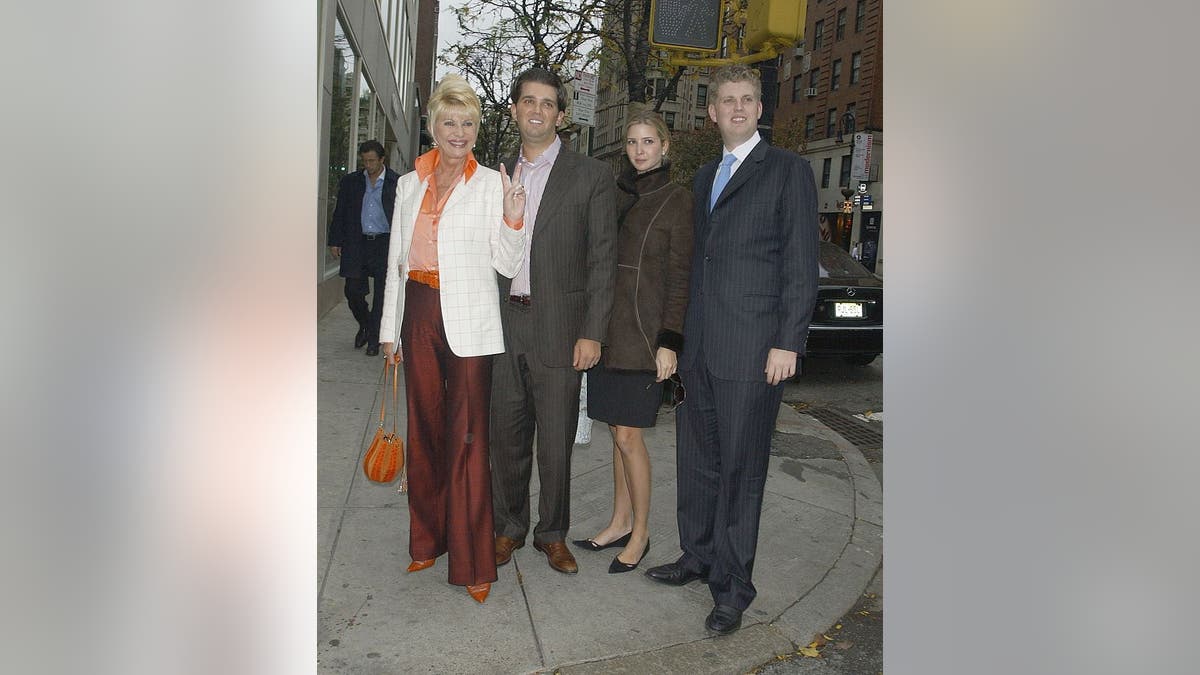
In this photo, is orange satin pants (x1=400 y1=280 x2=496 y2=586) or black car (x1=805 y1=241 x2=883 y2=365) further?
black car (x1=805 y1=241 x2=883 y2=365)

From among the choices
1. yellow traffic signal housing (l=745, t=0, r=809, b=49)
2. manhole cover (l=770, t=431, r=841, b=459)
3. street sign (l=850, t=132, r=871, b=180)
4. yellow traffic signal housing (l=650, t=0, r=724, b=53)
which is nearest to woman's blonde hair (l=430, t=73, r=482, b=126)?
yellow traffic signal housing (l=745, t=0, r=809, b=49)

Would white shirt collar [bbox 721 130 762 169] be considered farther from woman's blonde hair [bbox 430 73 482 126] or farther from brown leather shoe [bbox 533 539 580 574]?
brown leather shoe [bbox 533 539 580 574]

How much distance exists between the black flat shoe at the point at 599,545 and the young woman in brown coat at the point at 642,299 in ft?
0.73

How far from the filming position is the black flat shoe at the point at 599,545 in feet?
14.0

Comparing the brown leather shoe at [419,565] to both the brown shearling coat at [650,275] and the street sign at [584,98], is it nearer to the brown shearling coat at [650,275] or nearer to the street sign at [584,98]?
the brown shearling coat at [650,275]

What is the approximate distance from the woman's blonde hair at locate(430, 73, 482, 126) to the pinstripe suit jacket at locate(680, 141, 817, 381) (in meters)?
1.07

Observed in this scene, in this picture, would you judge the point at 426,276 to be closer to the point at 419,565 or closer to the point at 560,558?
the point at 419,565

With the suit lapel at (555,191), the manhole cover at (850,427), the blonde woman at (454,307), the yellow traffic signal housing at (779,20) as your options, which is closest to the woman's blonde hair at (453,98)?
the blonde woman at (454,307)

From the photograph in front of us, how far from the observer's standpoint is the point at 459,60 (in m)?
21.5

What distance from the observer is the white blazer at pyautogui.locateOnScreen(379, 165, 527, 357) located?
3.42m

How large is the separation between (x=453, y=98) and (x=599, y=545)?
2.26 meters

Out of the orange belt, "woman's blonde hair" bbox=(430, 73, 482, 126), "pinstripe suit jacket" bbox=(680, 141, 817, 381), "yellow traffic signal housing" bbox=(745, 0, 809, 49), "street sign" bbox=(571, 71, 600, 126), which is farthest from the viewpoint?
"street sign" bbox=(571, 71, 600, 126)

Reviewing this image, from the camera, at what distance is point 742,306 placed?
3387 mm
